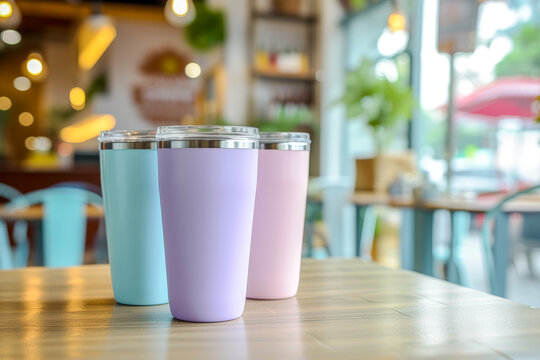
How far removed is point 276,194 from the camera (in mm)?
686

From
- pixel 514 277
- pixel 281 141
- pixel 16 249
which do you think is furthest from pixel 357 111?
pixel 281 141

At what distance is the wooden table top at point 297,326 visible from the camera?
0.45 meters

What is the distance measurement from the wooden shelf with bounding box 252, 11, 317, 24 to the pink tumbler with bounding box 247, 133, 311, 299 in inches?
215

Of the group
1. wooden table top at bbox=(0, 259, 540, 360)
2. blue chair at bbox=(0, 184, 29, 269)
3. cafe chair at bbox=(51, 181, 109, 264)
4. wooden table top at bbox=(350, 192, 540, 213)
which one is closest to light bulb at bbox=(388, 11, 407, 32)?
wooden table top at bbox=(350, 192, 540, 213)

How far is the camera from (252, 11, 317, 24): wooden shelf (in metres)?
5.88

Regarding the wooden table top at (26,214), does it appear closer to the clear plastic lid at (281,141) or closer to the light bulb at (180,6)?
the light bulb at (180,6)

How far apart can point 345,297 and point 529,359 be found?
269mm

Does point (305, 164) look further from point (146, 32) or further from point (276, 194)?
point (146, 32)

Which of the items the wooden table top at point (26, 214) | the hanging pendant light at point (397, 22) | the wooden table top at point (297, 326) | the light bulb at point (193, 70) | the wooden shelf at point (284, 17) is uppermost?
the wooden shelf at point (284, 17)

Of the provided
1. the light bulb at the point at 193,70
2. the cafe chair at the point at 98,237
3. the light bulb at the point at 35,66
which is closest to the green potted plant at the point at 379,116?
the cafe chair at the point at 98,237

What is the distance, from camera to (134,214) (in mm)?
633

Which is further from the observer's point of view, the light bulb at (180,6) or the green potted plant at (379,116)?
the green potted plant at (379,116)

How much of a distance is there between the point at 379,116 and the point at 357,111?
0.16 m

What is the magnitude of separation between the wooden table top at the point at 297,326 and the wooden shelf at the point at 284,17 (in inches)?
214
